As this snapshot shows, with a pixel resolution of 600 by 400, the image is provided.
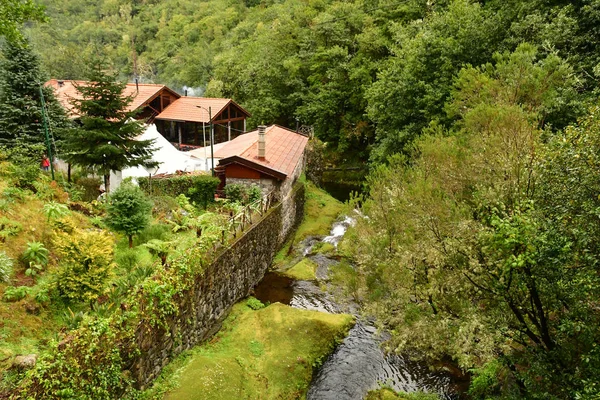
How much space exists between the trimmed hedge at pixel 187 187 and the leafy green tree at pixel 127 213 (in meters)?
7.56

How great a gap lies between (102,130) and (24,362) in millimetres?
11865

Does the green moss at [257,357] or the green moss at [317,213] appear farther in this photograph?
the green moss at [317,213]

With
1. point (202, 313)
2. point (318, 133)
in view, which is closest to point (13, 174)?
point (202, 313)

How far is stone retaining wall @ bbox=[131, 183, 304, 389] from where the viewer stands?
9.68m

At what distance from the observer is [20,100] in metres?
19.4

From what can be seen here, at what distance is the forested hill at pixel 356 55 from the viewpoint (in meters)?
19.2

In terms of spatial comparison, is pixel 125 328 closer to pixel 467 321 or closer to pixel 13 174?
pixel 467 321

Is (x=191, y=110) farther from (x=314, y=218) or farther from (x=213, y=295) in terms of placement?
(x=213, y=295)

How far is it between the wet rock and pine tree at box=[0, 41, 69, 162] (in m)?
14.3

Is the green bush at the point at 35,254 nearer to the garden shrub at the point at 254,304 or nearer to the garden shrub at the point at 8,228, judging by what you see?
the garden shrub at the point at 8,228

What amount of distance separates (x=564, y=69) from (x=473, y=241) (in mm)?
11607

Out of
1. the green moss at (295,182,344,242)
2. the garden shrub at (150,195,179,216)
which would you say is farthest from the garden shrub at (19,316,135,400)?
the green moss at (295,182,344,242)

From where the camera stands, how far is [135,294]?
365 inches

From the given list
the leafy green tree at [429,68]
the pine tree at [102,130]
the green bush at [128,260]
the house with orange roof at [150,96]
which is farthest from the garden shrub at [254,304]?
the house with orange roof at [150,96]
